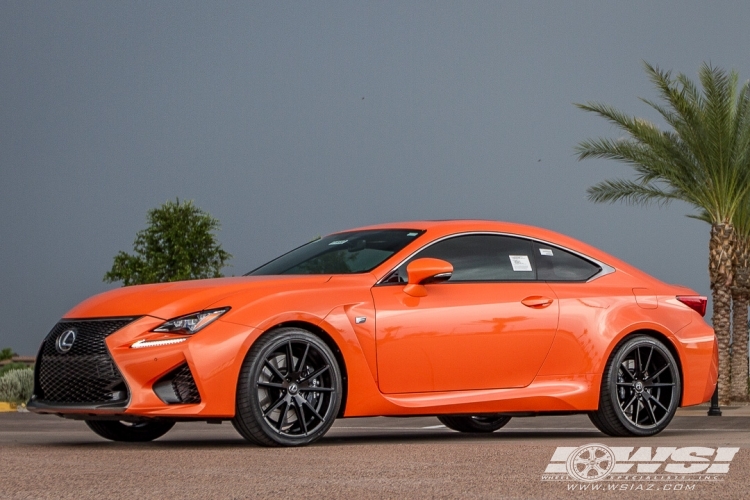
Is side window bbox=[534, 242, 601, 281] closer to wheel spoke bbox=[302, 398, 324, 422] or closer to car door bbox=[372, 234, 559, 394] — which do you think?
car door bbox=[372, 234, 559, 394]

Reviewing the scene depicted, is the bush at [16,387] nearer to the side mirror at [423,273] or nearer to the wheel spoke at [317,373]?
the side mirror at [423,273]

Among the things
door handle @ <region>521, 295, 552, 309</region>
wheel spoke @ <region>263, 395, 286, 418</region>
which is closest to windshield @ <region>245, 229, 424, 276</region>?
door handle @ <region>521, 295, 552, 309</region>

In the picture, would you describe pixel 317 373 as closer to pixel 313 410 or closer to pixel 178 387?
pixel 313 410

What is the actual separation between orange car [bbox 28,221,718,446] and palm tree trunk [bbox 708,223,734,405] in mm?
20202

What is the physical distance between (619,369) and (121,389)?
155 inches

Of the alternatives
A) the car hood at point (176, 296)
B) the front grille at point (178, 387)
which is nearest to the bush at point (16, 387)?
the car hood at point (176, 296)

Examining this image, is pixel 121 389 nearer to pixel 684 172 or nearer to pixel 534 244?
pixel 534 244

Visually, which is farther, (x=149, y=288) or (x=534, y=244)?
(x=534, y=244)

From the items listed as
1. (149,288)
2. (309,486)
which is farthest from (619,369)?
(309,486)

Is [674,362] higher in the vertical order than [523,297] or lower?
lower

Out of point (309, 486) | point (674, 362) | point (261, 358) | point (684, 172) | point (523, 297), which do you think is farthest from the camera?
point (684, 172)

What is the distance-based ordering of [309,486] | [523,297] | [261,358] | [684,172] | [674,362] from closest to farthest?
[309,486] → [261,358] → [523,297] → [674,362] → [684,172]

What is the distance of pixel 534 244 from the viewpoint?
976 cm

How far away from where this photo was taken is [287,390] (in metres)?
8.11
